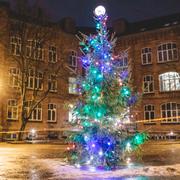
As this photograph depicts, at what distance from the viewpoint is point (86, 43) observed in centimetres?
1256

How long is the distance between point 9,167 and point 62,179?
320cm

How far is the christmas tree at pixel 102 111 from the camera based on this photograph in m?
11.5

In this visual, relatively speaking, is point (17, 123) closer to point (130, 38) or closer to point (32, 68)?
point (32, 68)

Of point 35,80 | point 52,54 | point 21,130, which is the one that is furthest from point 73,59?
point 21,130

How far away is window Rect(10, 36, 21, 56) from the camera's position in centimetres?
3531

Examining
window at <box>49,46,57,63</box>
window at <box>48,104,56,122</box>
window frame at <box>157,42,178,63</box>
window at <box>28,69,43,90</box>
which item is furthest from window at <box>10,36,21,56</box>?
window frame at <box>157,42,178,63</box>

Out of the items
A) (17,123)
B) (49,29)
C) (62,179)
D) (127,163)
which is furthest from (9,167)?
(49,29)

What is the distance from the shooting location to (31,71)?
36.4 meters

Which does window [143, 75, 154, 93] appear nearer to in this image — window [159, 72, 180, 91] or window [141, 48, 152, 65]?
window [159, 72, 180, 91]

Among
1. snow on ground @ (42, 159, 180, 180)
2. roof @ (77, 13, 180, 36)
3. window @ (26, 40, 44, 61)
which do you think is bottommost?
snow on ground @ (42, 159, 180, 180)

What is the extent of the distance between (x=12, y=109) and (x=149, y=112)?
15286mm

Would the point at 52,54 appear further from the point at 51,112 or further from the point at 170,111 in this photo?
the point at 170,111

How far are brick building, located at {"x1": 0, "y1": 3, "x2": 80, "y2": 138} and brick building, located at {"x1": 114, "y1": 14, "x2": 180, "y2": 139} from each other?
859cm

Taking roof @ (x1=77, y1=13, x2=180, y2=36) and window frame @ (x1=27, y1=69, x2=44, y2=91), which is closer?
window frame @ (x1=27, y1=69, x2=44, y2=91)
